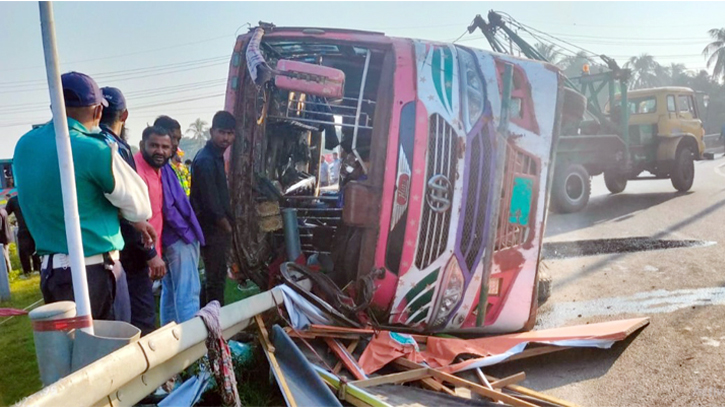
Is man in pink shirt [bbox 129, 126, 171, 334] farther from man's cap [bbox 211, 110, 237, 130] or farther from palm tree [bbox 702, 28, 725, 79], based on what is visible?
palm tree [bbox 702, 28, 725, 79]

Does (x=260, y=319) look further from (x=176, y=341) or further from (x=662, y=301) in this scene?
(x=662, y=301)

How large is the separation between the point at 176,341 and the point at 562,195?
8.89 metres

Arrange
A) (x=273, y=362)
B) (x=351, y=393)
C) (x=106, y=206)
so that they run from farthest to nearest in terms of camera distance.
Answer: (x=273, y=362) < (x=351, y=393) < (x=106, y=206)

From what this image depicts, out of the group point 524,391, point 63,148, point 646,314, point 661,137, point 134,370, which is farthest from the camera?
point 661,137

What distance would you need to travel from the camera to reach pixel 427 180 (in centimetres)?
385

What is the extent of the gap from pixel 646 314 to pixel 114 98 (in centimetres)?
414

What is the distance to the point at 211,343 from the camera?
8.99 feet

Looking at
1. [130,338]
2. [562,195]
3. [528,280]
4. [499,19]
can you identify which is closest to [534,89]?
[528,280]

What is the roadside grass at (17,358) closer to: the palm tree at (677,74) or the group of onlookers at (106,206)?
the group of onlookers at (106,206)

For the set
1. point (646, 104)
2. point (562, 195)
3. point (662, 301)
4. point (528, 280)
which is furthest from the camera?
point (646, 104)

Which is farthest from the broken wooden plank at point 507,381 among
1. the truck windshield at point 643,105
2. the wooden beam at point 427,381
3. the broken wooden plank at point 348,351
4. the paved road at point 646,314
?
the truck windshield at point 643,105

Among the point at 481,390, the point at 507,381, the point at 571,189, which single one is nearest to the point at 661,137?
the point at 571,189

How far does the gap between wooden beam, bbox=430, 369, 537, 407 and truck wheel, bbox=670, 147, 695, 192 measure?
1085 centimetres

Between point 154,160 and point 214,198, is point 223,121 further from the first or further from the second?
point 154,160
